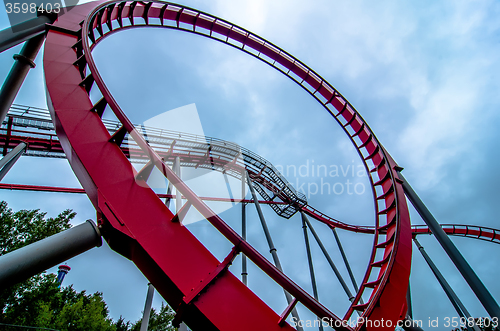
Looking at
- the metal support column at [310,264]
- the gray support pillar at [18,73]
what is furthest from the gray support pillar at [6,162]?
the metal support column at [310,264]

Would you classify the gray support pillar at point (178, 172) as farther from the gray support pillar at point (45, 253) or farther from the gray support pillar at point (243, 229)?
the gray support pillar at point (45, 253)

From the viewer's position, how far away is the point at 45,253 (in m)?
1.94

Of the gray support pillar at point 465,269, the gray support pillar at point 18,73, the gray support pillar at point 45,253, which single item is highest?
the gray support pillar at point 18,73

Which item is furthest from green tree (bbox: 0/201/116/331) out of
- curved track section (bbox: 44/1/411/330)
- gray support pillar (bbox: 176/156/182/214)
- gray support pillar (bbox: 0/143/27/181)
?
curved track section (bbox: 44/1/411/330)

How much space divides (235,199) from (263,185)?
214cm

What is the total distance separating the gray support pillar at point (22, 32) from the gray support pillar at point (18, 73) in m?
0.15

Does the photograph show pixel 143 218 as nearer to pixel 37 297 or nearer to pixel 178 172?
pixel 178 172

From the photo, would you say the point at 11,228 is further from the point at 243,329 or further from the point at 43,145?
the point at 243,329

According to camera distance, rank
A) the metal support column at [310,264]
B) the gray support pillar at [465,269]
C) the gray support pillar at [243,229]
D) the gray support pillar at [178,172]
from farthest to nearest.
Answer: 1. the metal support column at [310,264]
2. the gray support pillar at [243,229]
3. the gray support pillar at [178,172]
4. the gray support pillar at [465,269]

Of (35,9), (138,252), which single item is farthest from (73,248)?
(35,9)

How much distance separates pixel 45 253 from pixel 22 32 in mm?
2948

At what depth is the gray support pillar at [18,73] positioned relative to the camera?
3.25m

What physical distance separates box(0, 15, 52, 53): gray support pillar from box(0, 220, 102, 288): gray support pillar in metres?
2.50

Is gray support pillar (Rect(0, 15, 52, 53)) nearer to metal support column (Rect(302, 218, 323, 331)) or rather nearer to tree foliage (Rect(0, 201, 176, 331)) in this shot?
metal support column (Rect(302, 218, 323, 331))
